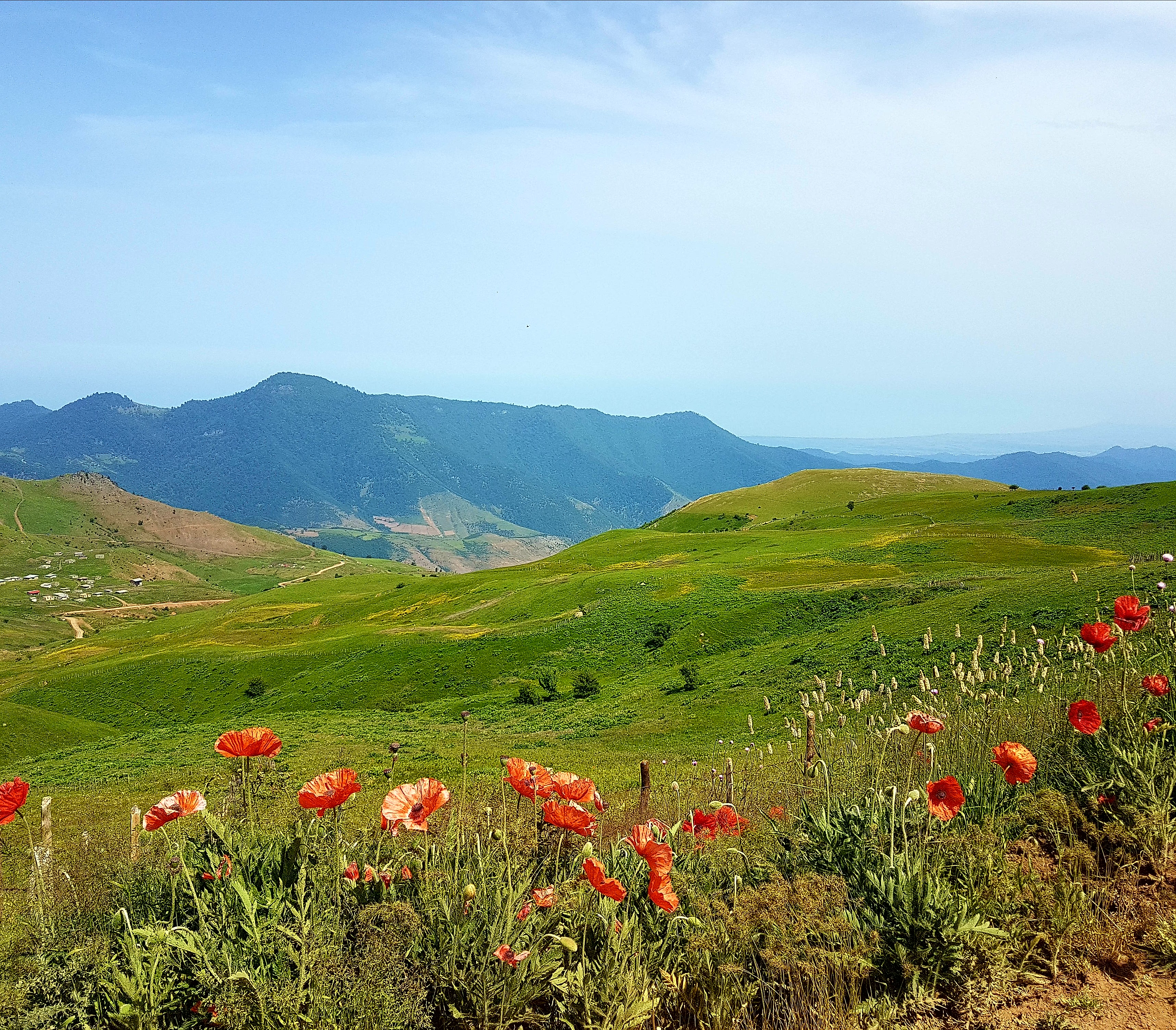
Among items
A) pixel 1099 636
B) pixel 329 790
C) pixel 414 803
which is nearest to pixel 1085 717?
pixel 1099 636

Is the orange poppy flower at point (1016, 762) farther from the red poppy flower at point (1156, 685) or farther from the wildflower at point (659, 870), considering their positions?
the wildflower at point (659, 870)

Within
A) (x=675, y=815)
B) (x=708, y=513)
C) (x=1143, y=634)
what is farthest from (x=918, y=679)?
(x=708, y=513)

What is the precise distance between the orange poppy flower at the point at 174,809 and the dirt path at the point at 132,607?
14118 centimetres

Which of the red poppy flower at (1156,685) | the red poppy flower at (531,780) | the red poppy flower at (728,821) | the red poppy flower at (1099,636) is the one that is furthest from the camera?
the red poppy flower at (1099,636)

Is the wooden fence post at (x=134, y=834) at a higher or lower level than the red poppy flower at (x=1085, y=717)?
lower

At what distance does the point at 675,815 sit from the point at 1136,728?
13.9 ft

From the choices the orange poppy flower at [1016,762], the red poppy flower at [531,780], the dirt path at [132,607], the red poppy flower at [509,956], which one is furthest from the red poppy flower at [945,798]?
the dirt path at [132,607]

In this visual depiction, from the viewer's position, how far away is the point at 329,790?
4047mm

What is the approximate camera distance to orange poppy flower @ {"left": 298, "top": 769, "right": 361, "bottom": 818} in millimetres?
3900

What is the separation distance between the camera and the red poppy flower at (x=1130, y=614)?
5836 millimetres

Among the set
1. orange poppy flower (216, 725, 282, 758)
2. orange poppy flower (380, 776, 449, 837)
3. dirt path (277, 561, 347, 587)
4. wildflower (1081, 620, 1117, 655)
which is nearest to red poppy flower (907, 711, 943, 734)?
wildflower (1081, 620, 1117, 655)

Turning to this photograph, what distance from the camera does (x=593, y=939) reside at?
412cm

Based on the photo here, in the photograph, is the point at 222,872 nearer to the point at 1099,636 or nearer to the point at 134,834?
the point at 134,834

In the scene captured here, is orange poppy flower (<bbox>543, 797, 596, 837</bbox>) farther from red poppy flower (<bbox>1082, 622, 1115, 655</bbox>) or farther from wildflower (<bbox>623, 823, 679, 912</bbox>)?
red poppy flower (<bbox>1082, 622, 1115, 655</bbox>)
